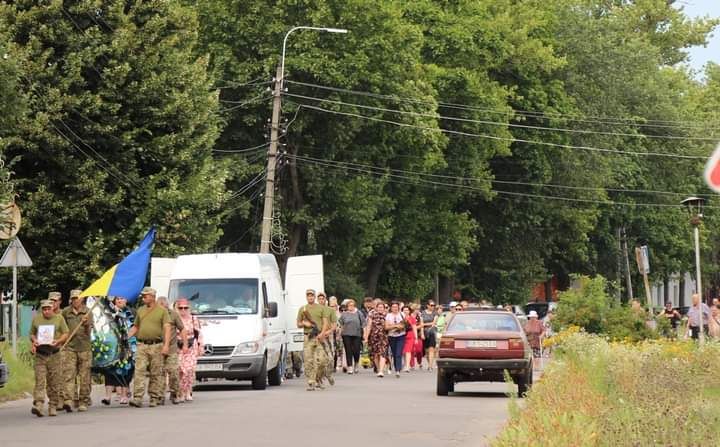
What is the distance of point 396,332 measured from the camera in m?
37.8

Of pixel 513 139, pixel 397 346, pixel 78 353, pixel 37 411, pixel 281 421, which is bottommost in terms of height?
pixel 281 421

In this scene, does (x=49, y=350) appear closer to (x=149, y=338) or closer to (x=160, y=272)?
(x=149, y=338)

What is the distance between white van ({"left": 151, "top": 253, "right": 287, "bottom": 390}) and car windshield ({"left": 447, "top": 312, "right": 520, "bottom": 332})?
3.82 meters

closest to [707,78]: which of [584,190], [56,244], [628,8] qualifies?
[628,8]

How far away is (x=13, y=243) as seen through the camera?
28.0 metres

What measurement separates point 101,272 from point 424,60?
27.0 metres

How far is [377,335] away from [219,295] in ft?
27.0

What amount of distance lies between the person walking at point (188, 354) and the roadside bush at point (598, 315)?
13337 millimetres

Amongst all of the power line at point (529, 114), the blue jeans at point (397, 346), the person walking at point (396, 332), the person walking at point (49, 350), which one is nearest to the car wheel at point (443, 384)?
the person walking at point (49, 350)

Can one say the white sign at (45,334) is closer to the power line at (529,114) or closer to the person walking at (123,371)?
the person walking at (123,371)

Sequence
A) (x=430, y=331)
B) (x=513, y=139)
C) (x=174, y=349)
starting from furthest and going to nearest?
1. (x=513, y=139)
2. (x=430, y=331)
3. (x=174, y=349)

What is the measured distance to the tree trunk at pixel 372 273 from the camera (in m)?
62.1

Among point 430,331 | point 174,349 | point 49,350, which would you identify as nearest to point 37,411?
point 49,350

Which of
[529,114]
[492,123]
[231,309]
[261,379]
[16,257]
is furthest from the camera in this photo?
[529,114]
